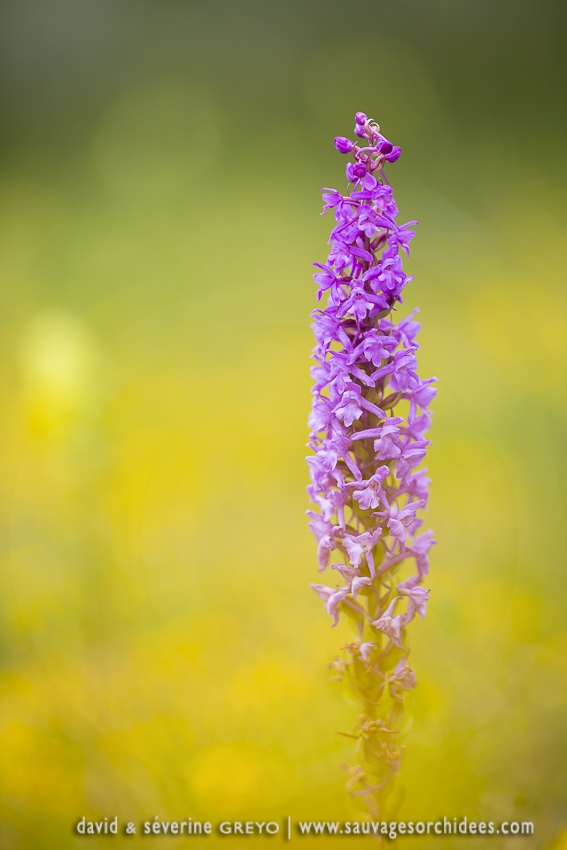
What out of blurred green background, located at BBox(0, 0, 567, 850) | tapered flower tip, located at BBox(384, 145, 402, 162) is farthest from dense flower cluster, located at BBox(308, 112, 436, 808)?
blurred green background, located at BBox(0, 0, 567, 850)

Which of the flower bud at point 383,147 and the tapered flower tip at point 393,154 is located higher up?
the flower bud at point 383,147

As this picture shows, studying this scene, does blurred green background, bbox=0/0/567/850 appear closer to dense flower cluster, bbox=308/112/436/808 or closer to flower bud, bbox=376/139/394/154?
dense flower cluster, bbox=308/112/436/808

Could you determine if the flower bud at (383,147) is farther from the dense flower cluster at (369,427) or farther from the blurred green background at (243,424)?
the blurred green background at (243,424)

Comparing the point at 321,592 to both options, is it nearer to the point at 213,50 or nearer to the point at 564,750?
the point at 564,750

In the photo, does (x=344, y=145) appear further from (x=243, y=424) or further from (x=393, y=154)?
(x=243, y=424)

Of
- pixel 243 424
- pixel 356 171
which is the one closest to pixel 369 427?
pixel 356 171

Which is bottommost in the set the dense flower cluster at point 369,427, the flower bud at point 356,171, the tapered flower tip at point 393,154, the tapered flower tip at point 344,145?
the dense flower cluster at point 369,427

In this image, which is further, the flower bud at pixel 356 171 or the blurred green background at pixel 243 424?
the blurred green background at pixel 243 424

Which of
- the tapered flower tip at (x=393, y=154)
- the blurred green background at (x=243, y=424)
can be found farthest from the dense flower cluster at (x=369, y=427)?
the blurred green background at (x=243, y=424)
